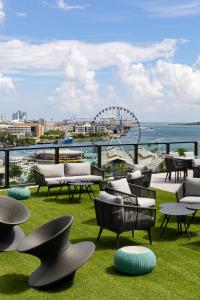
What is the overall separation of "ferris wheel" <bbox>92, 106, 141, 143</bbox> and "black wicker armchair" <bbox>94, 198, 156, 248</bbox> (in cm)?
1397

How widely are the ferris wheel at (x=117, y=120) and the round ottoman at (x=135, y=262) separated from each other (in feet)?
49.7

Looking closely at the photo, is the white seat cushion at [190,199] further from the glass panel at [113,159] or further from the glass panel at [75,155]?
the glass panel at [113,159]

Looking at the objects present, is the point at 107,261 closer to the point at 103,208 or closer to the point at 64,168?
the point at 103,208

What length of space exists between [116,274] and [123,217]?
1.10m

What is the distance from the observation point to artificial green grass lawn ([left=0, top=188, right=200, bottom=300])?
15.9 ft

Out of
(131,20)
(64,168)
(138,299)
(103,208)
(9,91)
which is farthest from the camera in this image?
(9,91)

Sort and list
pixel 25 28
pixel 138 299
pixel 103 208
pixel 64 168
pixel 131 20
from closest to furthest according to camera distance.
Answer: pixel 138 299 → pixel 103 208 → pixel 64 168 → pixel 131 20 → pixel 25 28

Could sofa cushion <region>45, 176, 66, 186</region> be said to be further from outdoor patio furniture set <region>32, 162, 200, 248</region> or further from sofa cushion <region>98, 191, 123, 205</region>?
sofa cushion <region>98, 191, 123, 205</region>

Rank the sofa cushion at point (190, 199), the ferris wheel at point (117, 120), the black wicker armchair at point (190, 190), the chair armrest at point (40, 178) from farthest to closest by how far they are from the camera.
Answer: the ferris wheel at point (117, 120) → the chair armrest at point (40, 178) → the black wicker armchair at point (190, 190) → the sofa cushion at point (190, 199)

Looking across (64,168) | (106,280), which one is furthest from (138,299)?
(64,168)

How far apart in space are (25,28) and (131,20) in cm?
657

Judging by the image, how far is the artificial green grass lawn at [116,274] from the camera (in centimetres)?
486

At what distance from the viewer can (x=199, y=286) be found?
5062 mm

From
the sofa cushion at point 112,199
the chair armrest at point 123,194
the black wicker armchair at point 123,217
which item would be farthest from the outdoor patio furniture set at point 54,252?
the chair armrest at point 123,194
